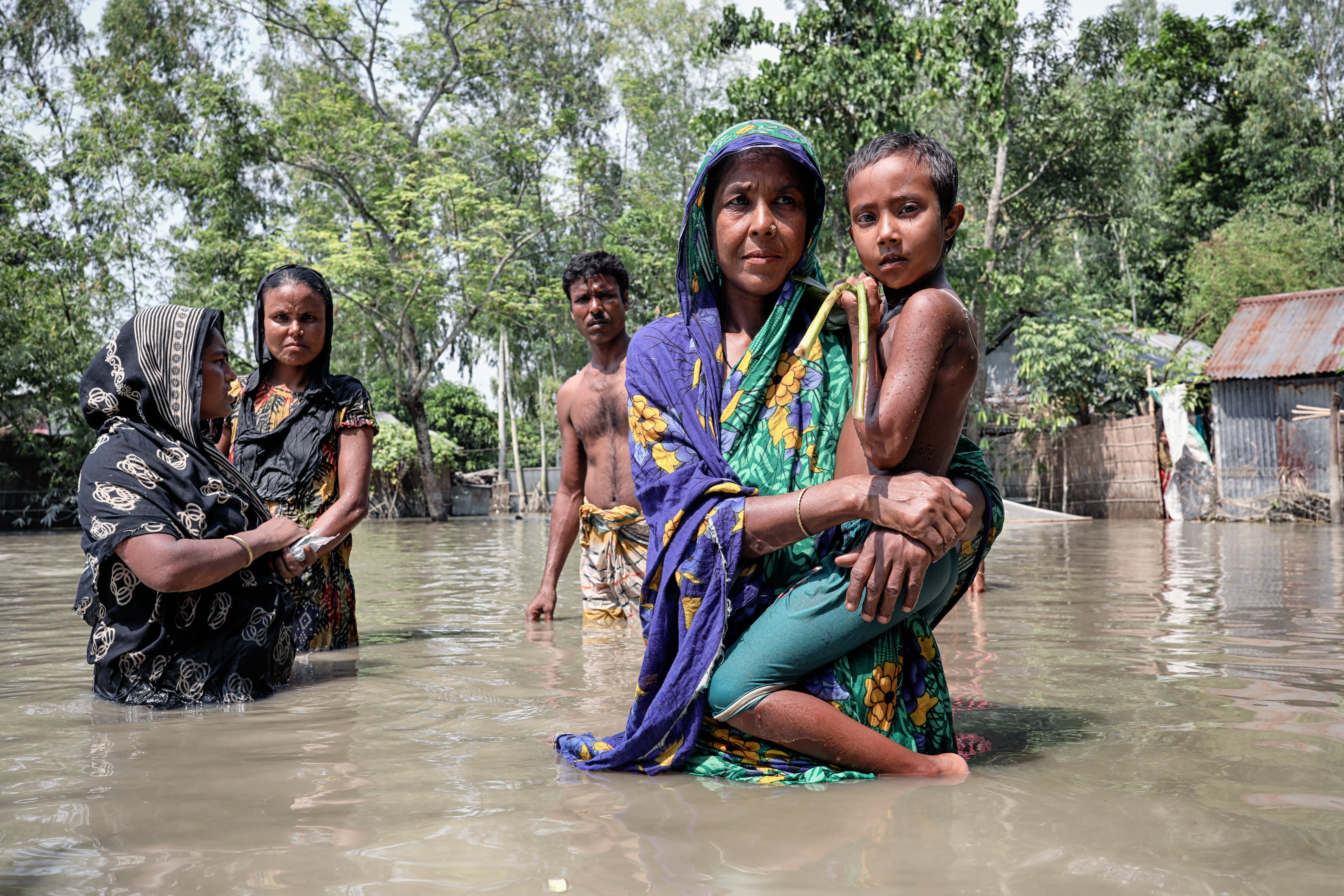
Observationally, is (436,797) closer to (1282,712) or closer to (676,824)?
(676,824)

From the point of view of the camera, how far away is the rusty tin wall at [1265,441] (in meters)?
17.1

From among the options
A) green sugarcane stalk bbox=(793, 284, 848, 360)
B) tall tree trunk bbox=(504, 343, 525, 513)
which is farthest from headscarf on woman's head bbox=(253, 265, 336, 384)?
tall tree trunk bbox=(504, 343, 525, 513)

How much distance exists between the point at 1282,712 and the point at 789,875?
221cm

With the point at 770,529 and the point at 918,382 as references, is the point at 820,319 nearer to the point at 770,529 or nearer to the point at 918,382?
the point at 918,382

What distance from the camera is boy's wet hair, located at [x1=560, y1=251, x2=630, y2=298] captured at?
5699mm

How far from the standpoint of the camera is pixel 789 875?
1908 mm

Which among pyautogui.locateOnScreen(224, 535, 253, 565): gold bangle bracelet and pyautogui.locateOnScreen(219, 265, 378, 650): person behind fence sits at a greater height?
pyautogui.locateOnScreen(219, 265, 378, 650): person behind fence

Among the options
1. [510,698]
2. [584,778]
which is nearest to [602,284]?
[510,698]

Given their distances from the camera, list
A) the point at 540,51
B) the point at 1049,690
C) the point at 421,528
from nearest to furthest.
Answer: the point at 1049,690
the point at 421,528
the point at 540,51

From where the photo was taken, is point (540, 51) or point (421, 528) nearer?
point (421, 528)

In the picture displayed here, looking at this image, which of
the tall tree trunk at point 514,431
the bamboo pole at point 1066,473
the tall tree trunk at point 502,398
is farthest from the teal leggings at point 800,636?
the tall tree trunk at point 502,398

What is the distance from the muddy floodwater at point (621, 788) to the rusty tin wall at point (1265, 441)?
13831 mm

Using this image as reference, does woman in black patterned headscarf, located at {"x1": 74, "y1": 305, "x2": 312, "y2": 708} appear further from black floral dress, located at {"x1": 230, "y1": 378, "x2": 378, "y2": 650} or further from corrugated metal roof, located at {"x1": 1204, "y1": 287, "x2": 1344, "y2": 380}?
corrugated metal roof, located at {"x1": 1204, "y1": 287, "x2": 1344, "y2": 380}

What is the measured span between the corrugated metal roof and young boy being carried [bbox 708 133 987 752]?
16918 millimetres
